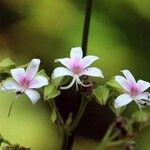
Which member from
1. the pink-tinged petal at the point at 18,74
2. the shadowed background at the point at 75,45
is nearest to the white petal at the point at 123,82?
the pink-tinged petal at the point at 18,74

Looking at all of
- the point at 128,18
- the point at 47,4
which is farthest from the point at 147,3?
the point at 47,4

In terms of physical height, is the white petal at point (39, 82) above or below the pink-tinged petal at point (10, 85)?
above

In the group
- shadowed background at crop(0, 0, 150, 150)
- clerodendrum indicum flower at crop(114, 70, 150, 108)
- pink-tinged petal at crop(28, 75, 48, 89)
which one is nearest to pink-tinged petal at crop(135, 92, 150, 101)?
clerodendrum indicum flower at crop(114, 70, 150, 108)

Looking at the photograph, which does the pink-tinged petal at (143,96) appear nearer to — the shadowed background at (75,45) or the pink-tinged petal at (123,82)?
the pink-tinged petal at (123,82)

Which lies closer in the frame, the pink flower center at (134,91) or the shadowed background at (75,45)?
the pink flower center at (134,91)

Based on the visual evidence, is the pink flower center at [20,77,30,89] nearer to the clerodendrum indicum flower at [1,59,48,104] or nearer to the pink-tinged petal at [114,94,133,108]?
the clerodendrum indicum flower at [1,59,48,104]

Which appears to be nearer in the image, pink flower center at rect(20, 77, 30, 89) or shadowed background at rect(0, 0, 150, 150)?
pink flower center at rect(20, 77, 30, 89)

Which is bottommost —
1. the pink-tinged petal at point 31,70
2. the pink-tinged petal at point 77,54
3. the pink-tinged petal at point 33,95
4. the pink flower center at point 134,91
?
the pink-tinged petal at point 33,95
